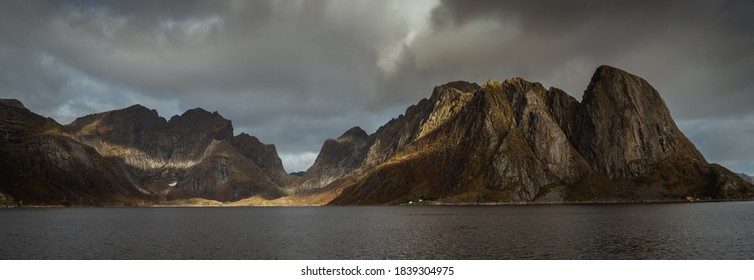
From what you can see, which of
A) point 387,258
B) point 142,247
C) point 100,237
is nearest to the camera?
point 387,258

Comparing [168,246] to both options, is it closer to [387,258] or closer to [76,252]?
[76,252]

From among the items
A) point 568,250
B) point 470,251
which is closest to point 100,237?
point 470,251

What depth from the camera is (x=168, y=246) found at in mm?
98938

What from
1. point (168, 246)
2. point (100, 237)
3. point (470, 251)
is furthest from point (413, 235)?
point (100, 237)

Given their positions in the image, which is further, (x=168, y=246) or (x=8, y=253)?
(x=168, y=246)
